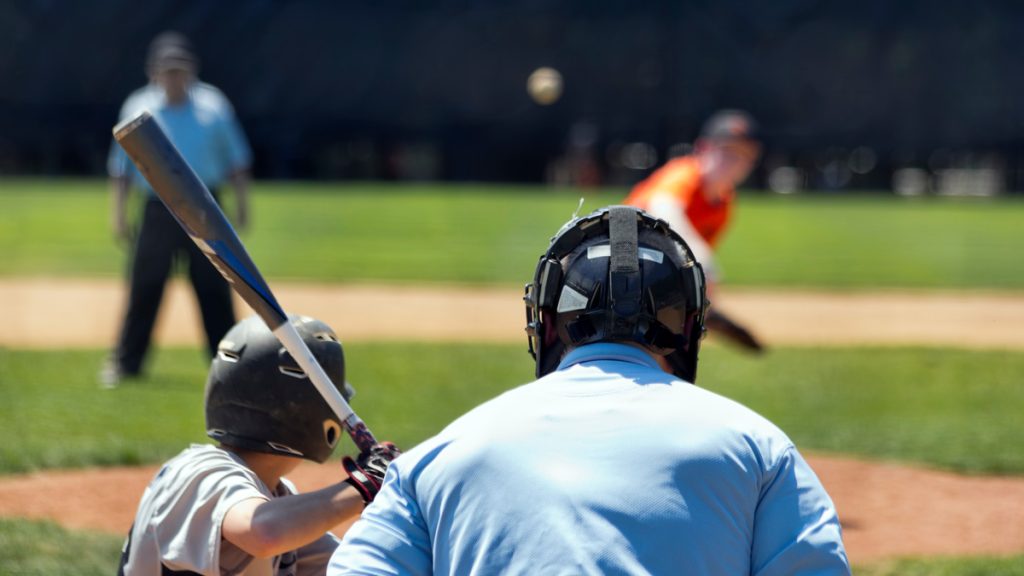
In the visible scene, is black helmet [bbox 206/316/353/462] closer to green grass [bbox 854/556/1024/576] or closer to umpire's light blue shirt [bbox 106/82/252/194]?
green grass [bbox 854/556/1024/576]

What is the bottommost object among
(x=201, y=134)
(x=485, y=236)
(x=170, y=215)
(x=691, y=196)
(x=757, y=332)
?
(x=485, y=236)

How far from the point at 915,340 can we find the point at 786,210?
849 inches

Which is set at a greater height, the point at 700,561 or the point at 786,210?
the point at 700,561

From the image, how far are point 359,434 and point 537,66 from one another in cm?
3534

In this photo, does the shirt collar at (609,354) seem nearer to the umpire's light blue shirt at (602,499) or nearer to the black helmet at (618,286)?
the black helmet at (618,286)

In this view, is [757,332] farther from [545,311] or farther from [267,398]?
[545,311]

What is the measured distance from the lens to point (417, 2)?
123ft

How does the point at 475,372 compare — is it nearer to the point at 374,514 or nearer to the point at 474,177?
the point at 374,514

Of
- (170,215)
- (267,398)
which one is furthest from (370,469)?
(170,215)

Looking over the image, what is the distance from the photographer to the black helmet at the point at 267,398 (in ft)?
10.2

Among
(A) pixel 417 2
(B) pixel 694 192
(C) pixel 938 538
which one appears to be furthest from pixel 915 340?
(A) pixel 417 2

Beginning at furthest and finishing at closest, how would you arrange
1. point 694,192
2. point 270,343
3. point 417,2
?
1. point 417,2
2. point 694,192
3. point 270,343

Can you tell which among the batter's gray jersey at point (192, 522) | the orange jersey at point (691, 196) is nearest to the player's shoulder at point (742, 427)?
the batter's gray jersey at point (192, 522)

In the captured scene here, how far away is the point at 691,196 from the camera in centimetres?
→ 773
